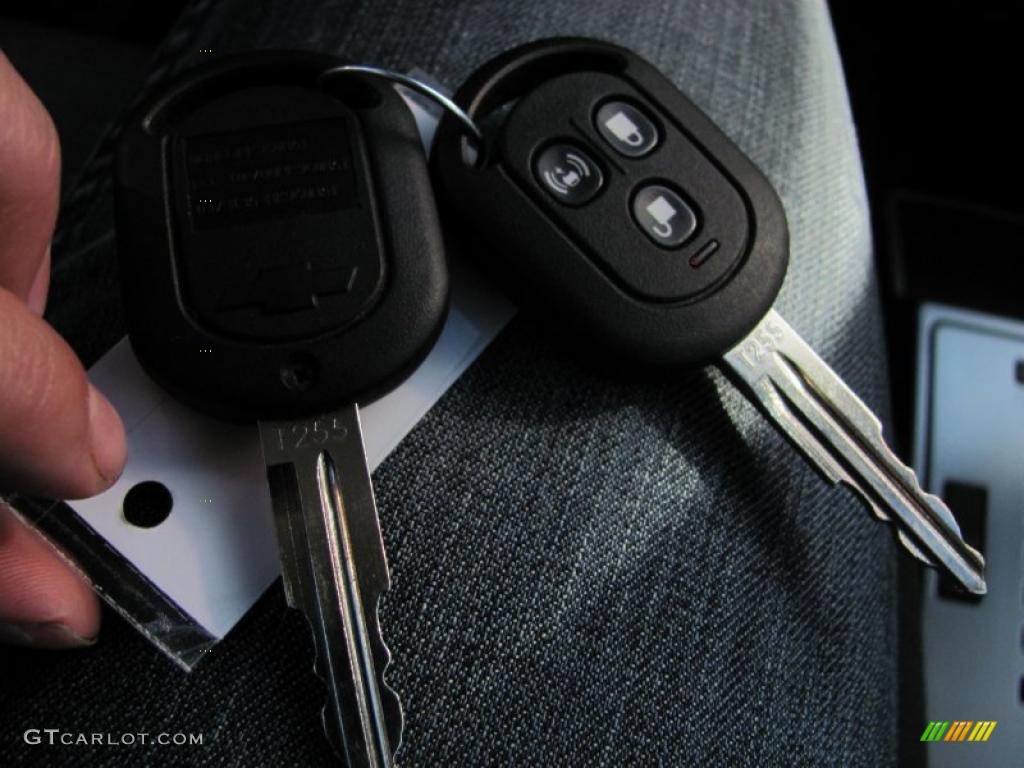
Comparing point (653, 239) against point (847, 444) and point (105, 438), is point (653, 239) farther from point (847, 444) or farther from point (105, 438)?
point (105, 438)

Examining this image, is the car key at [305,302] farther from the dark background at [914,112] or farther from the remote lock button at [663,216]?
the dark background at [914,112]

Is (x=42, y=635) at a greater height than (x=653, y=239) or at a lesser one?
lesser

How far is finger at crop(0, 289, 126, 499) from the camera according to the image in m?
0.35

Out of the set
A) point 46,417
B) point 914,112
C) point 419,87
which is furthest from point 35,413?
point 914,112

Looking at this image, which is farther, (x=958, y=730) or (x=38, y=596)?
(x=958, y=730)

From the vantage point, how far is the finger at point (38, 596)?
433 mm

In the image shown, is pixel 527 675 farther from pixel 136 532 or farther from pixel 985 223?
pixel 985 223

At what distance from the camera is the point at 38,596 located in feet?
1.42

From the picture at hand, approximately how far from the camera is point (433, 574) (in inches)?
18.6

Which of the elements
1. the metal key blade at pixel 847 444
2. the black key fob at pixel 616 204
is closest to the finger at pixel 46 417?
the black key fob at pixel 616 204

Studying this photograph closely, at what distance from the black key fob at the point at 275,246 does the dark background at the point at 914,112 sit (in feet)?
1.07

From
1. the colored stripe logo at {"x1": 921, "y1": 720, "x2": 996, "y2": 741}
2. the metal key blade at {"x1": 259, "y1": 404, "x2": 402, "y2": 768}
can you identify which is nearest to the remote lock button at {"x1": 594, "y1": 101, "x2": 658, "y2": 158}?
the metal key blade at {"x1": 259, "y1": 404, "x2": 402, "y2": 768}

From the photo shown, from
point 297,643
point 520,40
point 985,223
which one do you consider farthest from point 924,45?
point 297,643

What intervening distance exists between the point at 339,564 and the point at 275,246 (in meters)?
0.17
